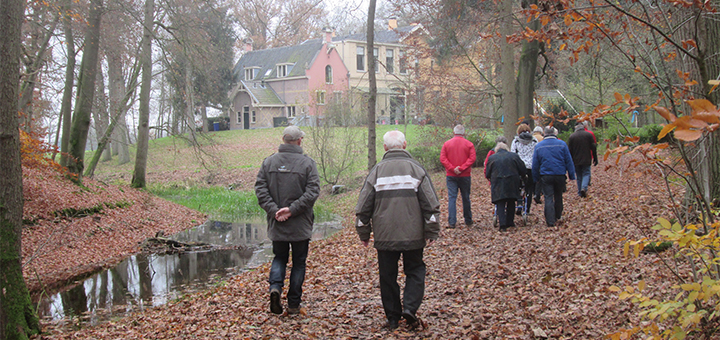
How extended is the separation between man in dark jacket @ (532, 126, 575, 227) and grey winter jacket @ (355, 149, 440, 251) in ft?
16.7

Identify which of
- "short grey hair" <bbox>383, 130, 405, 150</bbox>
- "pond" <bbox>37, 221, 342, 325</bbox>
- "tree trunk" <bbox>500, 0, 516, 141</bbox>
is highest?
"tree trunk" <bbox>500, 0, 516, 141</bbox>

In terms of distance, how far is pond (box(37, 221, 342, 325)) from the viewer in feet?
24.6

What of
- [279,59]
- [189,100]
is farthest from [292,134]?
[279,59]

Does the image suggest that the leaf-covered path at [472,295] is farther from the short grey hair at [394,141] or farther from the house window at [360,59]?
the house window at [360,59]

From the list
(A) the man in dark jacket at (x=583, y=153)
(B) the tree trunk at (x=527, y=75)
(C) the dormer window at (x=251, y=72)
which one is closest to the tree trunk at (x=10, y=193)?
(A) the man in dark jacket at (x=583, y=153)

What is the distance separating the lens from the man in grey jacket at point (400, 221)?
513 cm

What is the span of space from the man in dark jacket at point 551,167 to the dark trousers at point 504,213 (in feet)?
1.93

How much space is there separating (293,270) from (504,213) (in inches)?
206

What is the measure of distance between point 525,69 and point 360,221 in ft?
36.7

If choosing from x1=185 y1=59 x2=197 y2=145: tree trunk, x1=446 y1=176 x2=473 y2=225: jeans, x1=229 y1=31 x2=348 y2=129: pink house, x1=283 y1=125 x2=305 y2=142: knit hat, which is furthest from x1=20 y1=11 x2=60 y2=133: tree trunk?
x1=229 y1=31 x2=348 y2=129: pink house

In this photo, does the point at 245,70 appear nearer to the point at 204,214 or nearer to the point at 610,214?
the point at 204,214

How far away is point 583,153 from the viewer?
41.7 feet

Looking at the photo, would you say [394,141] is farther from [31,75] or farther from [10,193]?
[31,75]

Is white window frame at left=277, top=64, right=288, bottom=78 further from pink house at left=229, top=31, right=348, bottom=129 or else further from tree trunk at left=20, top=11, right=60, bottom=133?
tree trunk at left=20, top=11, right=60, bottom=133
